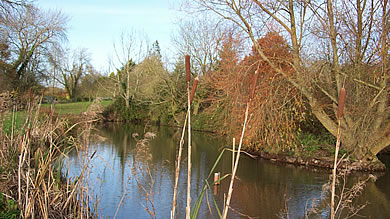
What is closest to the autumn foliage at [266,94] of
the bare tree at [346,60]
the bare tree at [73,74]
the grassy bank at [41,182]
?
the bare tree at [346,60]

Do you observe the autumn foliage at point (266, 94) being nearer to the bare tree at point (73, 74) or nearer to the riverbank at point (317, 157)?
the riverbank at point (317, 157)

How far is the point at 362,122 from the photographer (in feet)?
28.7

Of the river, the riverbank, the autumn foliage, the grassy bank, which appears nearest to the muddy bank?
the riverbank

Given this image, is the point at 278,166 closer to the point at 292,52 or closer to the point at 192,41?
the point at 292,52

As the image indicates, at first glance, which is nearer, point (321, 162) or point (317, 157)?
point (321, 162)

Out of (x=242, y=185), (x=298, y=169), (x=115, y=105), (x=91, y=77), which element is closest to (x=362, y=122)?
(x=298, y=169)

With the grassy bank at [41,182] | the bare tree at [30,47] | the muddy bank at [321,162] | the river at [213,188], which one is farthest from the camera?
the bare tree at [30,47]

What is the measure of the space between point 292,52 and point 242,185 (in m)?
4.10

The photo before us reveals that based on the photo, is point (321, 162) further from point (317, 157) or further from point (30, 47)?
point (30, 47)

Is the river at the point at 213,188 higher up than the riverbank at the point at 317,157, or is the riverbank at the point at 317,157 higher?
the riverbank at the point at 317,157

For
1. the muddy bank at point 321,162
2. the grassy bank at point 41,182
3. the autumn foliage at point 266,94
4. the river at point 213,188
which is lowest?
the river at point 213,188

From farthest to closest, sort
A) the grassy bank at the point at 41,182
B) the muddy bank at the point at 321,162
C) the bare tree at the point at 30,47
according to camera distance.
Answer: the bare tree at the point at 30,47, the muddy bank at the point at 321,162, the grassy bank at the point at 41,182

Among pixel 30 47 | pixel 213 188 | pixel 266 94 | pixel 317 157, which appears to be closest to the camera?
pixel 213 188

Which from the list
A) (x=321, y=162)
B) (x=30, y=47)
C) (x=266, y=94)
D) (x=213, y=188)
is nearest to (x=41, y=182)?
(x=213, y=188)
